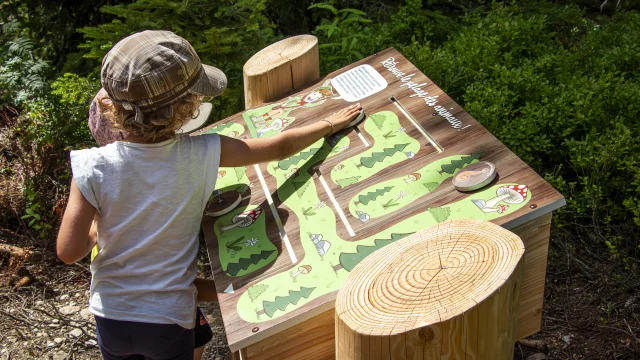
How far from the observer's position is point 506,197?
7.77 feet

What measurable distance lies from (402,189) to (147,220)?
3.04ft

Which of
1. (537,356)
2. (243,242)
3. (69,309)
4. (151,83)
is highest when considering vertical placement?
(151,83)

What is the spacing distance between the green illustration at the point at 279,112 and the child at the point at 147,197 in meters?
0.79

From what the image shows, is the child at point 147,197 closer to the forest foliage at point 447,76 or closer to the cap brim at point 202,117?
the cap brim at point 202,117

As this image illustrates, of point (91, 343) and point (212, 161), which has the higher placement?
point (212, 161)

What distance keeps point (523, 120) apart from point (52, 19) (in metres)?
3.61

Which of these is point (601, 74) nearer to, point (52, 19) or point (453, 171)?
point (453, 171)

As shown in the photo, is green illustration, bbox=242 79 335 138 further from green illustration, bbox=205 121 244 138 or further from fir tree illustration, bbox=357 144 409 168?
fir tree illustration, bbox=357 144 409 168

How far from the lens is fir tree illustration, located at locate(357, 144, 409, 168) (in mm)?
2782

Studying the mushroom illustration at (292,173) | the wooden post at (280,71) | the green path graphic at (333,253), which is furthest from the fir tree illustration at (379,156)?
the wooden post at (280,71)

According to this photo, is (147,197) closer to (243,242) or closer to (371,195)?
(243,242)

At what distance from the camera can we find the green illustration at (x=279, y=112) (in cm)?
Result: 322

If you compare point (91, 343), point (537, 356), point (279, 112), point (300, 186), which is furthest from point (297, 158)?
point (91, 343)

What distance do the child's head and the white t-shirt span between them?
0.07 metres
